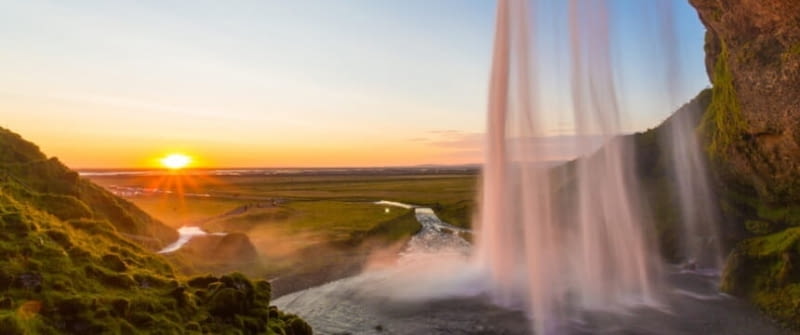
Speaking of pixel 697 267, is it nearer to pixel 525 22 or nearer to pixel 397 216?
pixel 525 22

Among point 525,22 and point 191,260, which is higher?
point 525,22

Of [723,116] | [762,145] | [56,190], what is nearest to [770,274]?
[762,145]

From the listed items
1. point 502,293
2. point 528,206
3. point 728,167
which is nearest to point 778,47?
point 728,167

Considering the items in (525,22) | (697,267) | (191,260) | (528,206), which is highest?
(525,22)

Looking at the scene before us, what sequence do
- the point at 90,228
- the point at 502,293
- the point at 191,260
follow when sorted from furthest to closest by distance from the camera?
1. the point at 191,260
2. the point at 502,293
3. the point at 90,228

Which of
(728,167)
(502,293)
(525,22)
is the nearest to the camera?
(502,293)
